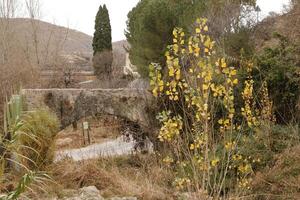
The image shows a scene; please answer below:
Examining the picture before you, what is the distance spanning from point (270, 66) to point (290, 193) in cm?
372

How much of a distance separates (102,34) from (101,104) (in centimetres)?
2231

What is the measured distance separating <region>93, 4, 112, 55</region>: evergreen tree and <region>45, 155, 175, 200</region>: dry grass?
23.2m

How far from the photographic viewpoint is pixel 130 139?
35.1ft

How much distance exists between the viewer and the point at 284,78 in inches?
350

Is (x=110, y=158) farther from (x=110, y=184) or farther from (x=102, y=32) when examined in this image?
(x=102, y=32)

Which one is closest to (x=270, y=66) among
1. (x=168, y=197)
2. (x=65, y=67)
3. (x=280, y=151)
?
(x=280, y=151)

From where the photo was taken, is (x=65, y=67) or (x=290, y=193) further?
(x=65, y=67)

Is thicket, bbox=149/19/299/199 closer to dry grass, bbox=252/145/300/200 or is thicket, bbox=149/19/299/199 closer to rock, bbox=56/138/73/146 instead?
dry grass, bbox=252/145/300/200

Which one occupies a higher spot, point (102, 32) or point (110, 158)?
point (102, 32)

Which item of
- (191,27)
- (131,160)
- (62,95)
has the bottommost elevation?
(131,160)

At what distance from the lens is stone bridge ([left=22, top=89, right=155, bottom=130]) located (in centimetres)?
942

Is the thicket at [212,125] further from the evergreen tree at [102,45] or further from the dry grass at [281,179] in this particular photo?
the evergreen tree at [102,45]

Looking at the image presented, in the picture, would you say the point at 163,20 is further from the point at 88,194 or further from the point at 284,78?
the point at 88,194

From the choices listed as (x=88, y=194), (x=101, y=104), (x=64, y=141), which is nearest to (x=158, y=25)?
(x=64, y=141)
